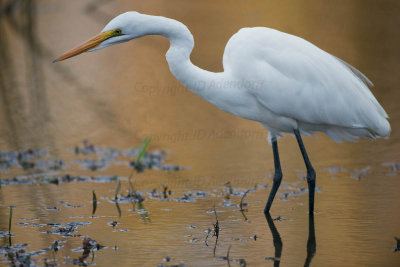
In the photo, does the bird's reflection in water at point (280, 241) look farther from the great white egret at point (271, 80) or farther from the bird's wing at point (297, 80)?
the bird's wing at point (297, 80)

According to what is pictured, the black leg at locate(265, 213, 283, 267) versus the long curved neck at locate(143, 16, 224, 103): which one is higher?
the long curved neck at locate(143, 16, 224, 103)

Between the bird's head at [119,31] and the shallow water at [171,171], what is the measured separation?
4.40 feet

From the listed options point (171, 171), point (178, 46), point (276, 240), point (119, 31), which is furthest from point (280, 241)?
point (171, 171)

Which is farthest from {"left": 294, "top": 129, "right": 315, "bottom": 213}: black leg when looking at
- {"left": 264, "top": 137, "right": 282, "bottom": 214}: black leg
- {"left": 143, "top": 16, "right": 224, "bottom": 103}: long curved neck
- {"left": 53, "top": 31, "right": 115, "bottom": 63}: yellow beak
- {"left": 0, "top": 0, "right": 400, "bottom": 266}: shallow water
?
{"left": 53, "top": 31, "right": 115, "bottom": 63}: yellow beak

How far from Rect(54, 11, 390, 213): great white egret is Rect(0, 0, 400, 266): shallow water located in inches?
23.6

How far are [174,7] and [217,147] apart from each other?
1070 centimetres

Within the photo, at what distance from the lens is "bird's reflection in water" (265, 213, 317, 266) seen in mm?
4464

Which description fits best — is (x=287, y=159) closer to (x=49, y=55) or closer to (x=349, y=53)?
(x=349, y=53)

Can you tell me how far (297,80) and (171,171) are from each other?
2.14 metres

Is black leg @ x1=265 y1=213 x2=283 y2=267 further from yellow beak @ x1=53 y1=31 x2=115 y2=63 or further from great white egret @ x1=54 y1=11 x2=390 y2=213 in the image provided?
yellow beak @ x1=53 y1=31 x2=115 y2=63

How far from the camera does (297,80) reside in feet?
17.4

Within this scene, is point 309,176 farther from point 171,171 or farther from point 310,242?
point 171,171

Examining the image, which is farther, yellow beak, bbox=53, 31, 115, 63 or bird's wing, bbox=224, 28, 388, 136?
bird's wing, bbox=224, 28, 388, 136

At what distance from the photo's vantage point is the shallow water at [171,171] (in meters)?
4.73
